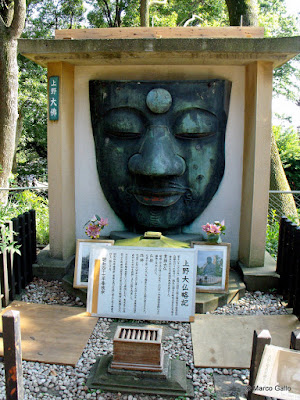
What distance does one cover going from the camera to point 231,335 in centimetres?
325

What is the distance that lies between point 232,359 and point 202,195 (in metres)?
2.11

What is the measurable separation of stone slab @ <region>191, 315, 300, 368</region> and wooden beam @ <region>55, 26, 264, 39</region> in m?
3.14

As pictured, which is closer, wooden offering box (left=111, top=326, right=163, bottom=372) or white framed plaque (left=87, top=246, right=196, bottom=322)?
wooden offering box (left=111, top=326, right=163, bottom=372)

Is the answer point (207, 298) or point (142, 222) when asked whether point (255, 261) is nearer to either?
point (207, 298)

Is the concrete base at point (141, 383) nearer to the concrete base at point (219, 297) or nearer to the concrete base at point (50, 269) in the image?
the concrete base at point (219, 297)

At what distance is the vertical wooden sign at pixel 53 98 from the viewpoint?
4.27 metres

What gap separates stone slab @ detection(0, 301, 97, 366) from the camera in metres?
2.91

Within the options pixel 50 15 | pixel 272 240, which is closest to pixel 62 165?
pixel 272 240

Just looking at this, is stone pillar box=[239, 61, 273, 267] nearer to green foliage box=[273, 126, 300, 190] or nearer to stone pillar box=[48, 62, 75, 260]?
stone pillar box=[48, 62, 75, 260]

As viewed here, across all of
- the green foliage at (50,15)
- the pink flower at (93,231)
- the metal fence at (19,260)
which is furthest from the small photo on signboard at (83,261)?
the green foliage at (50,15)

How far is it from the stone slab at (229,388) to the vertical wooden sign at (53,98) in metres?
3.29

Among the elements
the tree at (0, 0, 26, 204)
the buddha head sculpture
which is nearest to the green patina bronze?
the buddha head sculpture

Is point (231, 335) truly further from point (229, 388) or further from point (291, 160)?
point (291, 160)

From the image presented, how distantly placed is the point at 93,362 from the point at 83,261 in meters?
1.35
